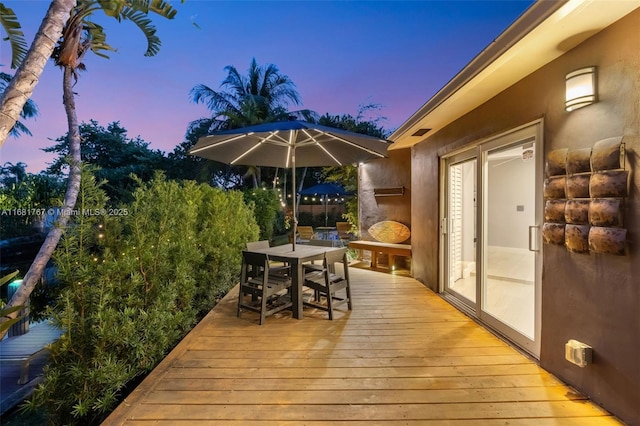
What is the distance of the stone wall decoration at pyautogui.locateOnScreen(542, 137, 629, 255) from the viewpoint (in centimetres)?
180

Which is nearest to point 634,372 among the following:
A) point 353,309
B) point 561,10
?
point 561,10

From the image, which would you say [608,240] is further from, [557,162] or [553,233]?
[557,162]

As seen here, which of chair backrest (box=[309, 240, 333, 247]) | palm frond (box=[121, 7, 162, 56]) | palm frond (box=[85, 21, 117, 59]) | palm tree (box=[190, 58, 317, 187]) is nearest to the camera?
palm frond (box=[121, 7, 162, 56])

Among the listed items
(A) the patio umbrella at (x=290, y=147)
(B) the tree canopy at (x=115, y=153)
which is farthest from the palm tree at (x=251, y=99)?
(A) the patio umbrella at (x=290, y=147)

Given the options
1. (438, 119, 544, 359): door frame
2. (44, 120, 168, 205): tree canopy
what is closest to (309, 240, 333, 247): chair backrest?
(438, 119, 544, 359): door frame

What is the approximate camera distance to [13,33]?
3.03 m

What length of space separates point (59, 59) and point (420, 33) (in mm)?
11965

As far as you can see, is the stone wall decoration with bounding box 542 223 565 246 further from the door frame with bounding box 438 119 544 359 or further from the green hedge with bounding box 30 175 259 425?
the green hedge with bounding box 30 175 259 425

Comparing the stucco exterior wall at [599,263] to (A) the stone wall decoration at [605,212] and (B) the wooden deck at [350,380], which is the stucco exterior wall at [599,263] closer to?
Answer: (A) the stone wall decoration at [605,212]

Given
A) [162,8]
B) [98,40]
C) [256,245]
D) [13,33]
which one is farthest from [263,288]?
[98,40]

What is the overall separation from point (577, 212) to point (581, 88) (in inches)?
33.4

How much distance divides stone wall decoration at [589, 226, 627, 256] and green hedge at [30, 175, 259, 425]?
329 cm

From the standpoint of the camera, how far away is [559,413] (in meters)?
1.87

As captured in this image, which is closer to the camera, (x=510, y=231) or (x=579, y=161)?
(x=579, y=161)
